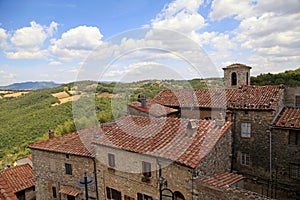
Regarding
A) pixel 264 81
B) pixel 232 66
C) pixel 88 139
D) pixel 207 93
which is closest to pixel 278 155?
pixel 207 93

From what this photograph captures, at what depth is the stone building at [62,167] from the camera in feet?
39.4

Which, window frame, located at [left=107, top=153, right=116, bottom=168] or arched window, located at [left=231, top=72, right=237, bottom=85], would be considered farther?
arched window, located at [left=231, top=72, right=237, bottom=85]

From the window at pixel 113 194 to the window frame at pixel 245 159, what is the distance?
9.97 metres

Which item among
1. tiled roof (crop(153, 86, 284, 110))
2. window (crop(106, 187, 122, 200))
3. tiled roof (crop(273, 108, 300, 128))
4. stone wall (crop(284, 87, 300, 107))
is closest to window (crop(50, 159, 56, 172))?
window (crop(106, 187, 122, 200))

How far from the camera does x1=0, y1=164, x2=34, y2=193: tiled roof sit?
56.6 feet

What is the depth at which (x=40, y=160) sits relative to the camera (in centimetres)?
1421

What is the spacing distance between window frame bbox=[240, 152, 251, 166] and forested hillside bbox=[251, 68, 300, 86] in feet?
63.5

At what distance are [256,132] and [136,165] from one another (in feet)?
32.0

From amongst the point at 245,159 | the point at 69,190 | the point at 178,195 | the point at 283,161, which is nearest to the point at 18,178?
the point at 69,190

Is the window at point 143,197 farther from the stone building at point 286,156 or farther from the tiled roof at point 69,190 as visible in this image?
the stone building at point 286,156

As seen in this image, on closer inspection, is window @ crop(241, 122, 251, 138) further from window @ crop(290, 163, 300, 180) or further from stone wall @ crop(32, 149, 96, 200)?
stone wall @ crop(32, 149, 96, 200)

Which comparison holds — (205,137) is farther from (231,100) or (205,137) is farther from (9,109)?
(9,109)

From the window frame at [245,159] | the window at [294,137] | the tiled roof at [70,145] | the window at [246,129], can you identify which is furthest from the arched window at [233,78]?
the tiled roof at [70,145]

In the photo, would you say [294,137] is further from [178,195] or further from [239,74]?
[178,195]
